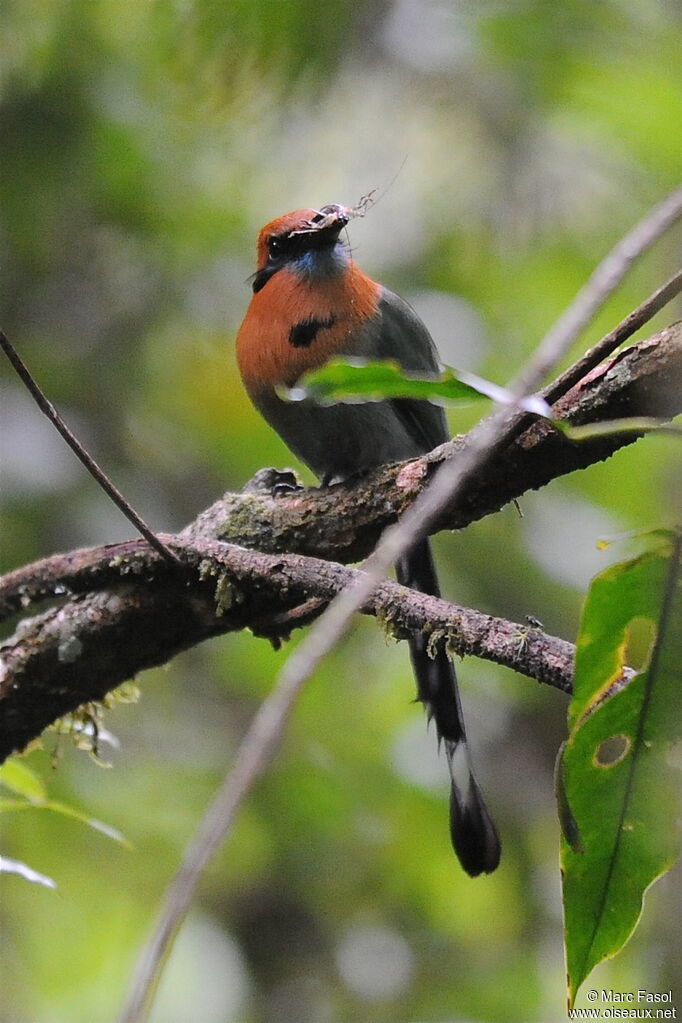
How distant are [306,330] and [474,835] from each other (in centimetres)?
165

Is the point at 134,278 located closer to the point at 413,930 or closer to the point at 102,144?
the point at 102,144

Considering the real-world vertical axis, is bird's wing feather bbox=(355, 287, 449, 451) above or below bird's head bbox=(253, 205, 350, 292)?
below

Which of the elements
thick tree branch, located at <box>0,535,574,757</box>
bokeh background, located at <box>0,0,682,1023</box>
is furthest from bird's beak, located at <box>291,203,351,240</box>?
thick tree branch, located at <box>0,535,574,757</box>

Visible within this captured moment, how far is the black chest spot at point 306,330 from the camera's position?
3309 mm

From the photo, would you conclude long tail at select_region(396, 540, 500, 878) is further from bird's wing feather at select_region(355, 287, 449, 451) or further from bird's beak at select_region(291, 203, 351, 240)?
bird's beak at select_region(291, 203, 351, 240)

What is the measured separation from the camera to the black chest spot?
3.31 m

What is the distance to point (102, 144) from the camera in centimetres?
465

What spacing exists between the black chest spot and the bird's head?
0.71ft

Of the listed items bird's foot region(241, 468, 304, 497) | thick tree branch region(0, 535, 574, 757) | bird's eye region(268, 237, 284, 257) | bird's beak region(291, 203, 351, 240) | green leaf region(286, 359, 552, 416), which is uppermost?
bird's eye region(268, 237, 284, 257)

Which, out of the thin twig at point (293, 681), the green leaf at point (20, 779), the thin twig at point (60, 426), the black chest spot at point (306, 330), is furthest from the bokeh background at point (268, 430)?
the thin twig at point (293, 681)

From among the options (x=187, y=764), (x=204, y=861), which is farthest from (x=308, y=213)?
(x=204, y=861)

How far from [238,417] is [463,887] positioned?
225cm

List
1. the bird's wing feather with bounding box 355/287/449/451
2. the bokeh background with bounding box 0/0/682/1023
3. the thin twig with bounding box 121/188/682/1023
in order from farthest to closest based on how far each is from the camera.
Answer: the bokeh background with bounding box 0/0/682/1023 < the bird's wing feather with bounding box 355/287/449/451 < the thin twig with bounding box 121/188/682/1023

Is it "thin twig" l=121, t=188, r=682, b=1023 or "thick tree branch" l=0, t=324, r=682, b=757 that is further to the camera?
"thick tree branch" l=0, t=324, r=682, b=757
